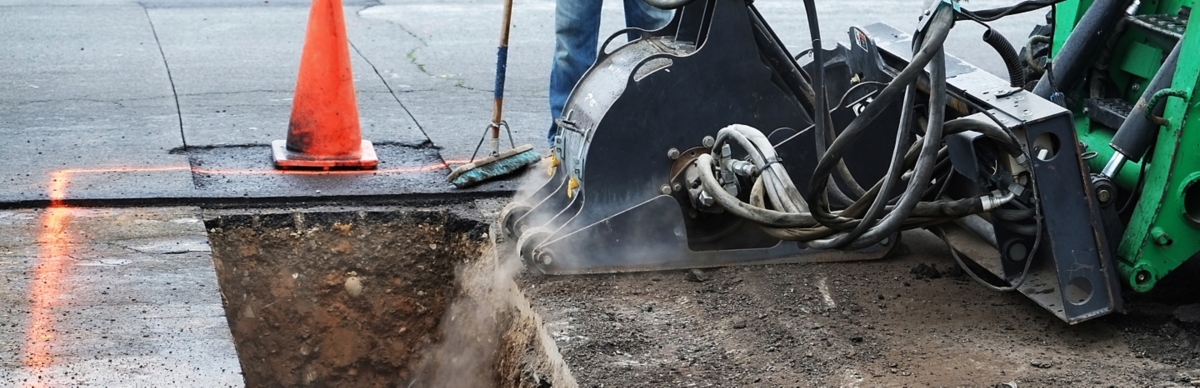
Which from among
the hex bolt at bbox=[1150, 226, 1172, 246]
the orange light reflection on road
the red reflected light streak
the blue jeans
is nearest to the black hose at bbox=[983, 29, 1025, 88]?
the hex bolt at bbox=[1150, 226, 1172, 246]

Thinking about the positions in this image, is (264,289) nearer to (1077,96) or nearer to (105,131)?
(105,131)

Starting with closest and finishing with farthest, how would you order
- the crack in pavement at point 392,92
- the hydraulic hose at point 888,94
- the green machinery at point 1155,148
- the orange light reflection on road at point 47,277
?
the hydraulic hose at point 888,94
the orange light reflection on road at point 47,277
the green machinery at point 1155,148
the crack in pavement at point 392,92

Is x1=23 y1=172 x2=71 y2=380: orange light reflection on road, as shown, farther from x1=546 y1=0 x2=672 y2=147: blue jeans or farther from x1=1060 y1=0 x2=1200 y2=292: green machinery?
x1=1060 y1=0 x2=1200 y2=292: green machinery

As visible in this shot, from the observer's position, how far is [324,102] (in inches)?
197

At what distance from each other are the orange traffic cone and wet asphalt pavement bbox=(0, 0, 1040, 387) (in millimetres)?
145

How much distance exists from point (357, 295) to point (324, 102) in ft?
3.15

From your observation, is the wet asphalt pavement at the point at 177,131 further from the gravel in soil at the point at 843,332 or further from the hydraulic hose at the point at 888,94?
the hydraulic hose at the point at 888,94

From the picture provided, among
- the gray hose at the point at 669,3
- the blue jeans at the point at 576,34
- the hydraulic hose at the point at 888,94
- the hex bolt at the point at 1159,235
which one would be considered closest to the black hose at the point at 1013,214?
the hex bolt at the point at 1159,235

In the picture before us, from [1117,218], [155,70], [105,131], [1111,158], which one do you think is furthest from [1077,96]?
[155,70]

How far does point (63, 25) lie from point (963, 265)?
6348 mm

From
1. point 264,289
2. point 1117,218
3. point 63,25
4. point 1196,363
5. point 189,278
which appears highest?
point 1117,218

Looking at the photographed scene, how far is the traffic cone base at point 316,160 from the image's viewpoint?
4.87 metres

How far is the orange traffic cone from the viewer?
16.2 feet

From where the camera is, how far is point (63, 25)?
7.82 metres
